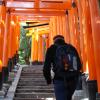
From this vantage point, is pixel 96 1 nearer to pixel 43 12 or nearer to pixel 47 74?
pixel 47 74

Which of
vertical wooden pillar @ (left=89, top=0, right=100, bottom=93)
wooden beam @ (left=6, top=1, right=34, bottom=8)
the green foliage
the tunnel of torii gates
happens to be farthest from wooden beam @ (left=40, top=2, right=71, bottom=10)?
the green foliage

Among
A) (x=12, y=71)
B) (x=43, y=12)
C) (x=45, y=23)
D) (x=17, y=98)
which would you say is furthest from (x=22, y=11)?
(x=45, y=23)

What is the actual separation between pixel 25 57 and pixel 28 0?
2060 cm

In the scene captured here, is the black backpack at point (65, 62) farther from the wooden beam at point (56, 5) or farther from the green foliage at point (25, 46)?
the green foliage at point (25, 46)

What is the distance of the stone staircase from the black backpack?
597 centimetres

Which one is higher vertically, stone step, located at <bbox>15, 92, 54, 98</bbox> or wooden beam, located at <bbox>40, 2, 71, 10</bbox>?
wooden beam, located at <bbox>40, 2, 71, 10</bbox>

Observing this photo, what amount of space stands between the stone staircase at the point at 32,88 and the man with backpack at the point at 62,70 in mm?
5923

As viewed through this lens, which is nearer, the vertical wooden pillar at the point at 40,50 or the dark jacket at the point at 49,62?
the dark jacket at the point at 49,62

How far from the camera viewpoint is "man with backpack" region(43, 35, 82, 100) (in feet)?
16.6

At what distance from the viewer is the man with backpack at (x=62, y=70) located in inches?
199

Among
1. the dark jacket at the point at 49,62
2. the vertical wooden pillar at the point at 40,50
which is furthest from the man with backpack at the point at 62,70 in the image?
the vertical wooden pillar at the point at 40,50

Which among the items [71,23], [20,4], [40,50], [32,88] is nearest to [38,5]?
[20,4]

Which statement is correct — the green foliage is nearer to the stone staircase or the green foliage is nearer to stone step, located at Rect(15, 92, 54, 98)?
the stone staircase

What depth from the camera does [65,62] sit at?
16.8ft
